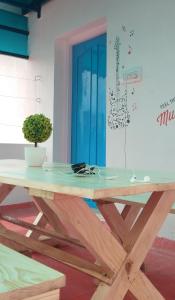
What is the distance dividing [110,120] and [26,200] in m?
1.83

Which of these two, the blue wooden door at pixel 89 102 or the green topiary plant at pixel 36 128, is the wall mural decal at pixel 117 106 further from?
the green topiary plant at pixel 36 128

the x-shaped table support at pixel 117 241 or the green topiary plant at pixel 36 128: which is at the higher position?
the green topiary plant at pixel 36 128

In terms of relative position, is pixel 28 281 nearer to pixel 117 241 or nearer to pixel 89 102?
pixel 117 241

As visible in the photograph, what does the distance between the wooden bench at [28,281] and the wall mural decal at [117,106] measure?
8.53 ft

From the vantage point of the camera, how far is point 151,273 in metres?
2.43

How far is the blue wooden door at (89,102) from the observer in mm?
4180

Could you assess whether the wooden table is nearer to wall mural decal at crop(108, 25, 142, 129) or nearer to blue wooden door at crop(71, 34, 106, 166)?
wall mural decal at crop(108, 25, 142, 129)

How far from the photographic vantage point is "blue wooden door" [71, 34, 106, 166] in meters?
4.18

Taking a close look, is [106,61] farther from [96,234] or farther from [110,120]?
[96,234]

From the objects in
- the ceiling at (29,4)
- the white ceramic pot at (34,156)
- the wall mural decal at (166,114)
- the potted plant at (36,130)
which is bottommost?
the white ceramic pot at (34,156)

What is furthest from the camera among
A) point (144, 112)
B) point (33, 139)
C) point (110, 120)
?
point (110, 120)

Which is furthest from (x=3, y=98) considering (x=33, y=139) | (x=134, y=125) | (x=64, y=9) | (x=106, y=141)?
(x=33, y=139)

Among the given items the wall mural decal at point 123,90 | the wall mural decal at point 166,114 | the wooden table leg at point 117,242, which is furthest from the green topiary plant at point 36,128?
the wall mural decal at point 123,90

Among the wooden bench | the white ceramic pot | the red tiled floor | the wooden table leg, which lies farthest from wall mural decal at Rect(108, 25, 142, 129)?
the wooden bench
